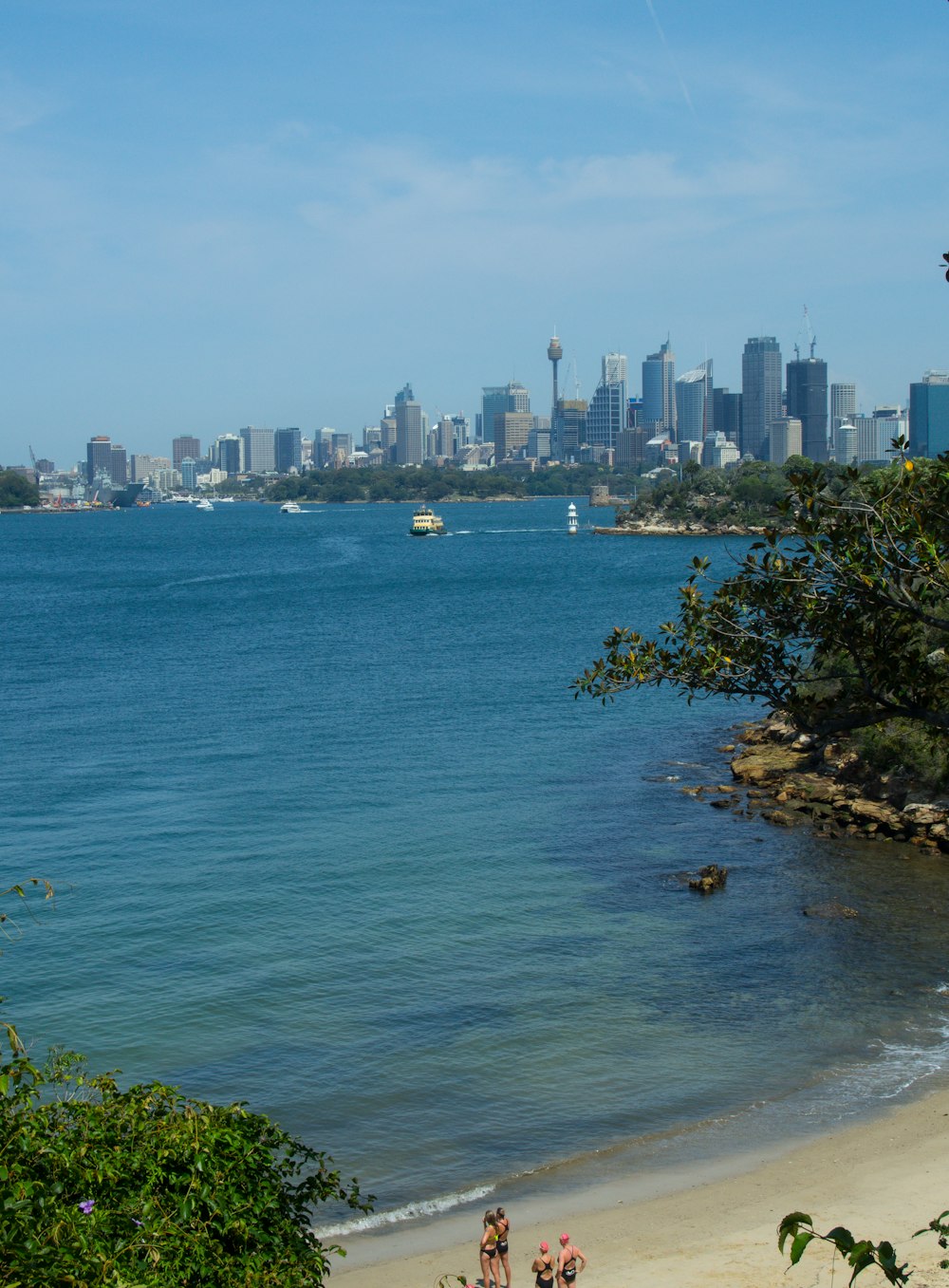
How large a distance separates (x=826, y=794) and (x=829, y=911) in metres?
8.72

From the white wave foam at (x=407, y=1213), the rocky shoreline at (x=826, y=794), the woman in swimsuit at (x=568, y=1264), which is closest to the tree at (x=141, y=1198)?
the woman in swimsuit at (x=568, y=1264)

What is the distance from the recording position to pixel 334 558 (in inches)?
5098

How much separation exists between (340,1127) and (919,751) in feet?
63.4

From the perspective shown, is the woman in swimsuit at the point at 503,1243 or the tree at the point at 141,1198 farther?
the woman in swimsuit at the point at 503,1243

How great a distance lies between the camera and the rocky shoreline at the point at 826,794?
31422mm

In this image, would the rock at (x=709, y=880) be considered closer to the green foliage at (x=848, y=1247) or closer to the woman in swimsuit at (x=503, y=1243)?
the woman in swimsuit at (x=503, y=1243)

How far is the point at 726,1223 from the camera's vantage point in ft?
51.0

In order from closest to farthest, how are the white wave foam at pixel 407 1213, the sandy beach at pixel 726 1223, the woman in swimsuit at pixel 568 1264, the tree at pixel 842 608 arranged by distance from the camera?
the tree at pixel 842 608 < the woman in swimsuit at pixel 568 1264 < the sandy beach at pixel 726 1223 < the white wave foam at pixel 407 1213

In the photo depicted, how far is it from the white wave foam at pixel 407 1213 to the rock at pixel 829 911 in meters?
11.7

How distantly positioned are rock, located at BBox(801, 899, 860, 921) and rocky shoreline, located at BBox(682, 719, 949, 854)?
4637mm

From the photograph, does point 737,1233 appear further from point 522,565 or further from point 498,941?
point 522,565

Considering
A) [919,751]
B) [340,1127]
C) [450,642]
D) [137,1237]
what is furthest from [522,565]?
[137,1237]

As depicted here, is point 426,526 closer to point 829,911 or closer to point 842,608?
point 829,911

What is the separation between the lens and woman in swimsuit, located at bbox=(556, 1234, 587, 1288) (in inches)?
537
